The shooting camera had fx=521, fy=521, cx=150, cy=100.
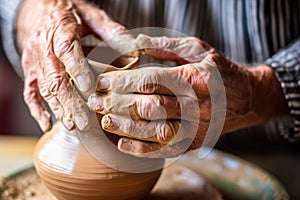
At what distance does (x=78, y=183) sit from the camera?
0.91 meters

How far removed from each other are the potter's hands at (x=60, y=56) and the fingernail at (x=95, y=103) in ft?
0.05

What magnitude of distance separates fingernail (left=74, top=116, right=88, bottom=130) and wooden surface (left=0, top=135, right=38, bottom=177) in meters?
0.57

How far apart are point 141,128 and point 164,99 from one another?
0.06 metres

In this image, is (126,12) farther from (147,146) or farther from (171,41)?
(147,146)

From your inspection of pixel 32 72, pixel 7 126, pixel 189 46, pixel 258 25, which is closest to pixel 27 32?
pixel 32 72

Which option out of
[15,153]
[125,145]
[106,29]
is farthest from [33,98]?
[15,153]

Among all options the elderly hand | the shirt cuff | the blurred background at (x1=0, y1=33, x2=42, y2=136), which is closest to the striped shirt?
the shirt cuff

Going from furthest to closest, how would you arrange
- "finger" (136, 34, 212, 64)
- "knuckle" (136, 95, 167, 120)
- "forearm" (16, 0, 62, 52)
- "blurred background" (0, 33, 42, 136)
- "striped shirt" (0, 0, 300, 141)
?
"blurred background" (0, 33, 42, 136)
"striped shirt" (0, 0, 300, 141)
"forearm" (16, 0, 62, 52)
"finger" (136, 34, 212, 64)
"knuckle" (136, 95, 167, 120)

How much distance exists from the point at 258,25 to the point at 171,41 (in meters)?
0.49

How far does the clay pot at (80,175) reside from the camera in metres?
0.90

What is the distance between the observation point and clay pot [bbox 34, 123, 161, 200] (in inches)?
35.6

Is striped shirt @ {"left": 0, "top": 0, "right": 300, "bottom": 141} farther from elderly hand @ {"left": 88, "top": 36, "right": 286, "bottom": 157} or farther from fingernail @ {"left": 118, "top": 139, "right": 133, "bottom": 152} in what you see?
fingernail @ {"left": 118, "top": 139, "right": 133, "bottom": 152}

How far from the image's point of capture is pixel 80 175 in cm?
91

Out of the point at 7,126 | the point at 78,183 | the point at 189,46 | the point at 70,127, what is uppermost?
the point at 189,46
